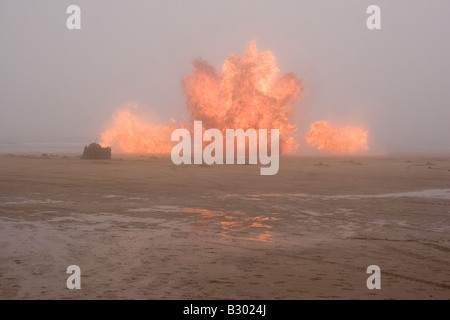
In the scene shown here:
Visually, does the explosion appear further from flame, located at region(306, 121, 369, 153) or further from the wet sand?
the wet sand

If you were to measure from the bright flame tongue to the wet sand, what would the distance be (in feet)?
76.4

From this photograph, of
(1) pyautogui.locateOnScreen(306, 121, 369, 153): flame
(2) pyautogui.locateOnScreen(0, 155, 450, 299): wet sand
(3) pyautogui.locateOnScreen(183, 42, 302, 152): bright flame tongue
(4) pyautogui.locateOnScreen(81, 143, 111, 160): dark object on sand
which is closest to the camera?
(2) pyautogui.locateOnScreen(0, 155, 450, 299): wet sand

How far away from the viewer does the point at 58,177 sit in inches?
750

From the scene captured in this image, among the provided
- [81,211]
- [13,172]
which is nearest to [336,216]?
[81,211]

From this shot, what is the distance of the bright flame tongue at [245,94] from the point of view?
37.8 meters

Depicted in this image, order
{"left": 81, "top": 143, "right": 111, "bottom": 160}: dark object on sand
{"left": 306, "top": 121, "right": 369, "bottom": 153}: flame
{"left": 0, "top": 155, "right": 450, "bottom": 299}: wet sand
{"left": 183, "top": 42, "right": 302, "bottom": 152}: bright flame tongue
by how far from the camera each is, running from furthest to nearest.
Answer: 1. {"left": 306, "top": 121, "right": 369, "bottom": 153}: flame
2. {"left": 183, "top": 42, "right": 302, "bottom": 152}: bright flame tongue
3. {"left": 81, "top": 143, "right": 111, "bottom": 160}: dark object on sand
4. {"left": 0, "top": 155, "right": 450, "bottom": 299}: wet sand

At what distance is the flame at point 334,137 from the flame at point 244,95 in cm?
381

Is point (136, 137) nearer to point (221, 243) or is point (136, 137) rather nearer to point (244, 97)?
point (244, 97)

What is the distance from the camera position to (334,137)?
150ft

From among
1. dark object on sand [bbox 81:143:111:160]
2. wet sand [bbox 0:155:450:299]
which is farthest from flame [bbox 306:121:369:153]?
wet sand [bbox 0:155:450:299]

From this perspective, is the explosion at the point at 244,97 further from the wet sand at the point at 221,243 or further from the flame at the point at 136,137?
the wet sand at the point at 221,243

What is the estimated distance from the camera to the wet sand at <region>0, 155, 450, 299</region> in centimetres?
527
